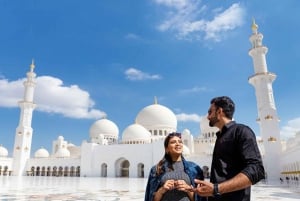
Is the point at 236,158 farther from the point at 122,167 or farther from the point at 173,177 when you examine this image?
the point at 122,167

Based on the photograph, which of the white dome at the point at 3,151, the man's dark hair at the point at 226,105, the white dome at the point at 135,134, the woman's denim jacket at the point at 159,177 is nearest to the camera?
the man's dark hair at the point at 226,105

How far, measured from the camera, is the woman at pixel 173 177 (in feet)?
6.00

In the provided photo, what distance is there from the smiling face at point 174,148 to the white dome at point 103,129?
34.5 meters

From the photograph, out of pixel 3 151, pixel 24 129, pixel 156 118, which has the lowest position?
pixel 3 151

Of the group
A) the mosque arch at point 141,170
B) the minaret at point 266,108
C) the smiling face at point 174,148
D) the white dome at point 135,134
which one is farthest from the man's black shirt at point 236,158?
the white dome at point 135,134

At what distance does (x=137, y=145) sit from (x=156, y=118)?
626 cm

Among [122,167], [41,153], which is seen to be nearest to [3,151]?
[41,153]

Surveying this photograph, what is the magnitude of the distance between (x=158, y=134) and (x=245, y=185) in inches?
→ 1277

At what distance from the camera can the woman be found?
183cm

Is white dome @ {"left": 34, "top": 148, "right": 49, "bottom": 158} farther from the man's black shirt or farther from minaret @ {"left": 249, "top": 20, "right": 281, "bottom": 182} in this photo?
the man's black shirt

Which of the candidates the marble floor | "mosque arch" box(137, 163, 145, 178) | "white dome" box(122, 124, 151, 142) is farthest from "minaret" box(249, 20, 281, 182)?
"white dome" box(122, 124, 151, 142)

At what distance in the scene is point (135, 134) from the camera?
98.9ft

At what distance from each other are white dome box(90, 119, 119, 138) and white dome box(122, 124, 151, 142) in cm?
548

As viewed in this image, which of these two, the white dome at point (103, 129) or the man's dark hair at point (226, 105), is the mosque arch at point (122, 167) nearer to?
the white dome at point (103, 129)
